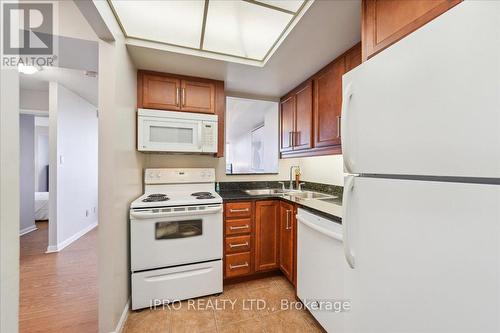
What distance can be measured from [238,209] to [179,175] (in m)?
0.87

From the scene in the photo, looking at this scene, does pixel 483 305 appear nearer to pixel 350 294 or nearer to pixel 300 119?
pixel 350 294

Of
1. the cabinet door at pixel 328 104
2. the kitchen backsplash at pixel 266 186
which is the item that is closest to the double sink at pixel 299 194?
the kitchen backsplash at pixel 266 186

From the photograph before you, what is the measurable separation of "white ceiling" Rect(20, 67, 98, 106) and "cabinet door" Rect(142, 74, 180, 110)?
1244 millimetres

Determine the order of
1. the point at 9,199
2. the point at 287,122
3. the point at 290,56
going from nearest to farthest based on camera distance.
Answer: the point at 9,199 → the point at 290,56 → the point at 287,122

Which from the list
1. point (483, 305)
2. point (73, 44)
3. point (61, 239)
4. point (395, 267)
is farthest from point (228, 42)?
point (61, 239)

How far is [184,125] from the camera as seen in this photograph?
215cm

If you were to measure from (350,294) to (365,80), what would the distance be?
39.2 inches

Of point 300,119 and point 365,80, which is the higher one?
point 300,119

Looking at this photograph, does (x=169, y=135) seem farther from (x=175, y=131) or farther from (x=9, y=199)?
(x=9, y=199)

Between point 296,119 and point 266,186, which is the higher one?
point 296,119

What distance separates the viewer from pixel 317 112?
2.03 m

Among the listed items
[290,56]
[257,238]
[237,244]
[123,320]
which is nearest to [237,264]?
[237,244]

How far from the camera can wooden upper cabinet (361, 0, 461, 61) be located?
0.89m

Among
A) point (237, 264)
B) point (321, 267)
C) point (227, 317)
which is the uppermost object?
point (321, 267)
